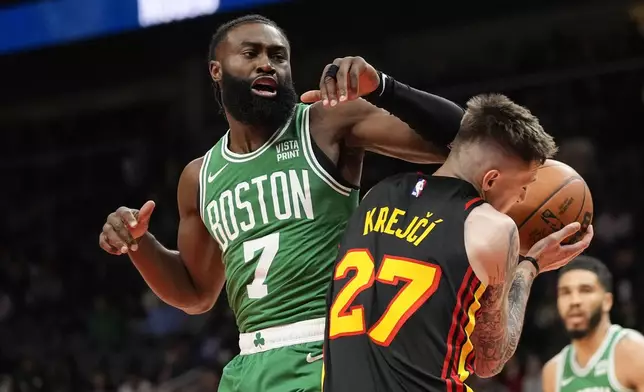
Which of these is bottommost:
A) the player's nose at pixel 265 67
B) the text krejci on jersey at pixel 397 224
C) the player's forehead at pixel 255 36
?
the text krejci on jersey at pixel 397 224

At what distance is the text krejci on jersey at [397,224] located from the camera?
3.12 meters

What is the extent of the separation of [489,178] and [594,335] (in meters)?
3.39

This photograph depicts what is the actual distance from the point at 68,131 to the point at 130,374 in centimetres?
594

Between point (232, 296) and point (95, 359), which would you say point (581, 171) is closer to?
point (95, 359)

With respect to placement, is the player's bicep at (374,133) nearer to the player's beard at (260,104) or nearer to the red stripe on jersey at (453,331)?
the player's beard at (260,104)

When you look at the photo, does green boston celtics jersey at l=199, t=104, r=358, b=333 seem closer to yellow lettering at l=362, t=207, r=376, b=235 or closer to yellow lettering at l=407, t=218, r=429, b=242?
yellow lettering at l=362, t=207, r=376, b=235

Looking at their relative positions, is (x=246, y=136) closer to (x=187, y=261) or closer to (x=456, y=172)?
(x=187, y=261)

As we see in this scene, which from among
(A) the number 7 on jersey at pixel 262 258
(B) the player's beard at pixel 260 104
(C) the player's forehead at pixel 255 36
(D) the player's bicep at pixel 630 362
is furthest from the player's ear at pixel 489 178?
(D) the player's bicep at pixel 630 362

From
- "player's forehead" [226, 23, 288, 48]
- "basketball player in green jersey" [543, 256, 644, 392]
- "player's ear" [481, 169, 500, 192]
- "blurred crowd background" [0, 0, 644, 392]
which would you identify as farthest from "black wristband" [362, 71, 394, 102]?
"blurred crowd background" [0, 0, 644, 392]

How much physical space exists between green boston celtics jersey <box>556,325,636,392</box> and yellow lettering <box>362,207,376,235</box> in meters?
3.39

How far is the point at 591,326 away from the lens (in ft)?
20.6

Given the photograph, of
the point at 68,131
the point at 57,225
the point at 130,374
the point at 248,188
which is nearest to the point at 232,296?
the point at 248,188

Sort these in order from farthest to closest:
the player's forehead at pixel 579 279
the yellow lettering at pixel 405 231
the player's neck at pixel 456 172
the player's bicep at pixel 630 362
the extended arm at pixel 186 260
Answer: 1. the player's forehead at pixel 579 279
2. the player's bicep at pixel 630 362
3. the extended arm at pixel 186 260
4. the player's neck at pixel 456 172
5. the yellow lettering at pixel 405 231

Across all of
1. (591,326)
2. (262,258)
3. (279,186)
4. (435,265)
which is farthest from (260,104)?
(591,326)
